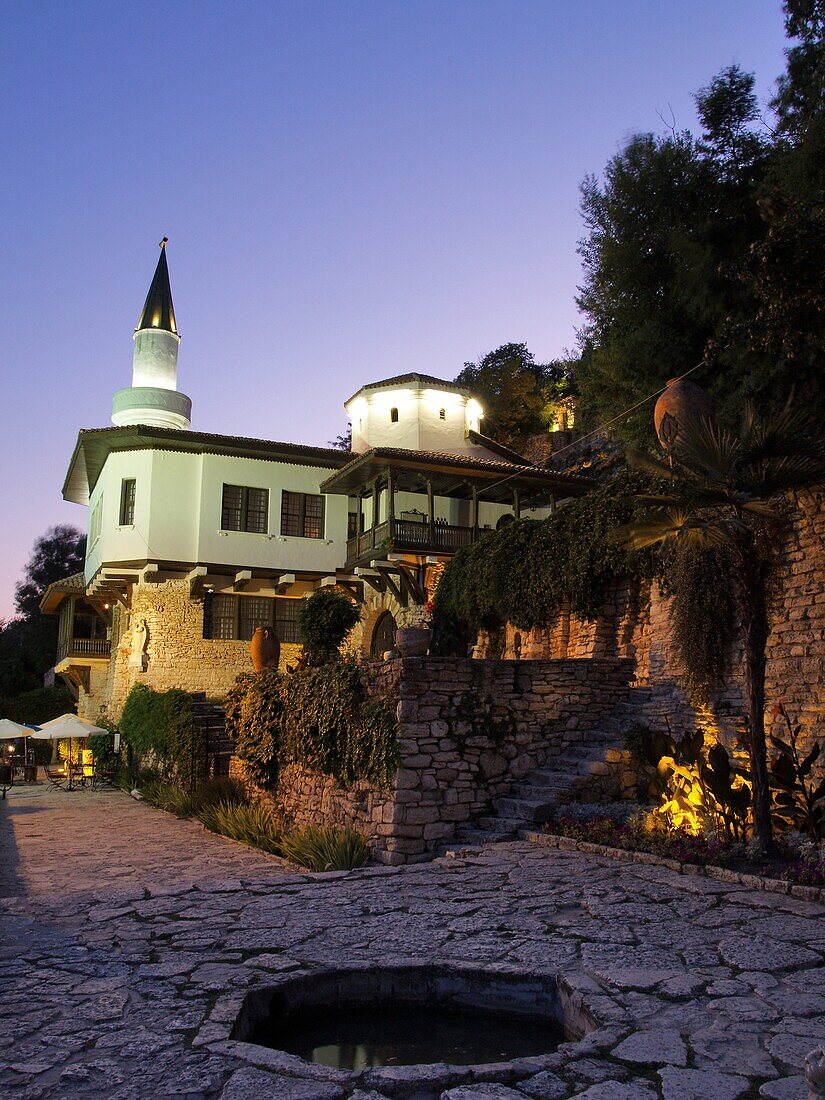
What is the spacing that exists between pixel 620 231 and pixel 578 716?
825 centimetres

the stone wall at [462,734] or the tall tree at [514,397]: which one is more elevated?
the tall tree at [514,397]

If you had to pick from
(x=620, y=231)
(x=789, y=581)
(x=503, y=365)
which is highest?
(x=503, y=365)

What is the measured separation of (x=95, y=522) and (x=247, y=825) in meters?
17.2

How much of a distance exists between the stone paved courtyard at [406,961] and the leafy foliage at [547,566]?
5.66 m

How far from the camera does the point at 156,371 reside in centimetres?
2834

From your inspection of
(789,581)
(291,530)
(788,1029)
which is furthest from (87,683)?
(788,1029)

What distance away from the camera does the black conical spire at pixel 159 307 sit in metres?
28.9

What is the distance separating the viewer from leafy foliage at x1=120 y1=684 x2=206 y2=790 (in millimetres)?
17250

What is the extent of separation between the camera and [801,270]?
8.80 m

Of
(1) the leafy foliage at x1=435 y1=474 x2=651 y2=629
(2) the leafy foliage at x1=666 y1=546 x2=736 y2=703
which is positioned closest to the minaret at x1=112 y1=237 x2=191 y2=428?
(1) the leafy foliage at x1=435 y1=474 x2=651 y2=629

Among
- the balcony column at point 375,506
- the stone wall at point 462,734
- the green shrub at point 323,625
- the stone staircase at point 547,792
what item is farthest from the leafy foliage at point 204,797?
the balcony column at point 375,506

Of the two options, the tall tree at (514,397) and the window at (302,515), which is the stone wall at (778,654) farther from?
the tall tree at (514,397)

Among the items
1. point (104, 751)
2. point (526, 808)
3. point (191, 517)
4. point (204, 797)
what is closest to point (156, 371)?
point (191, 517)

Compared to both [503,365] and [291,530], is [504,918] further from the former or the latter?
[503,365]
